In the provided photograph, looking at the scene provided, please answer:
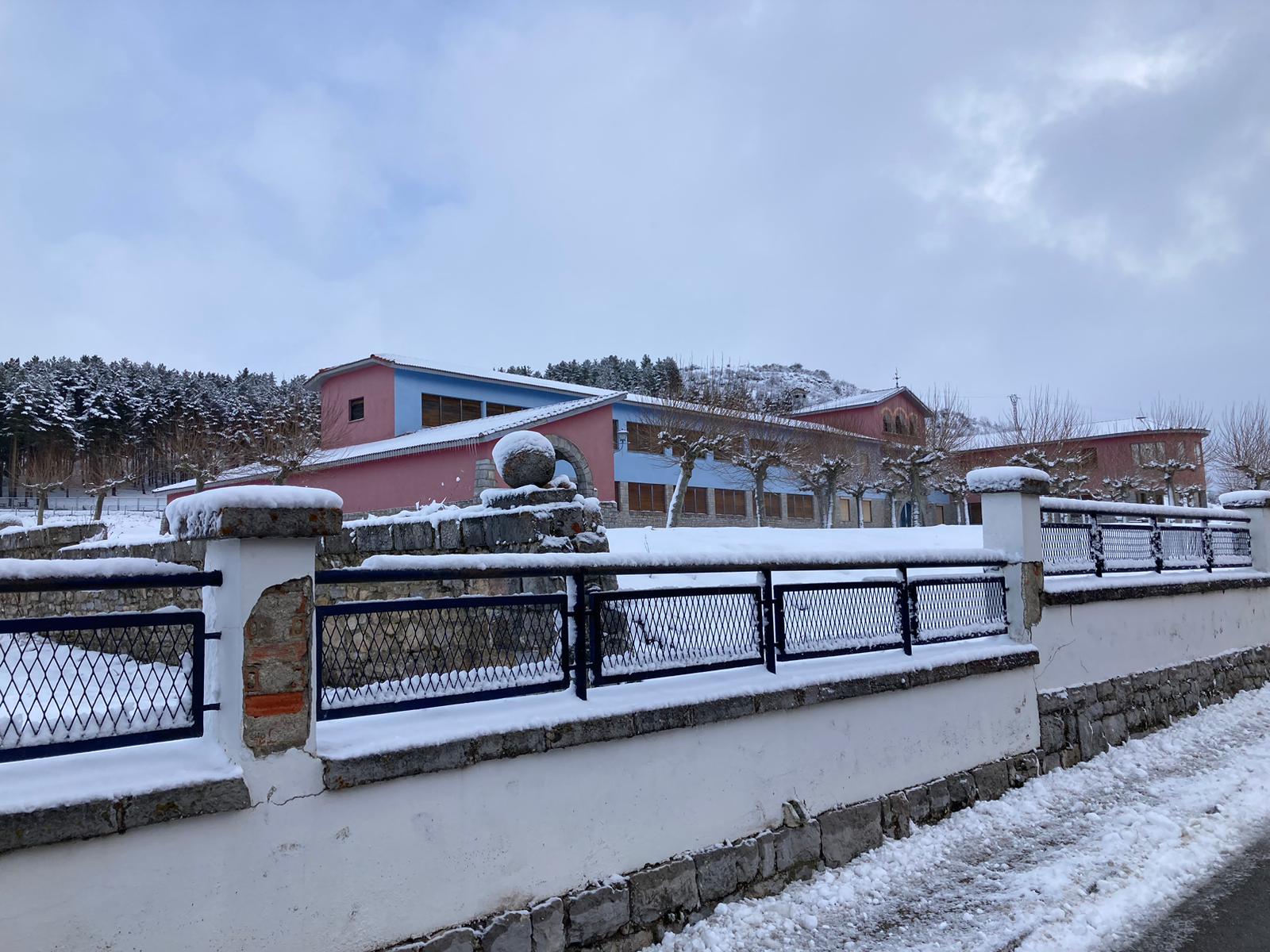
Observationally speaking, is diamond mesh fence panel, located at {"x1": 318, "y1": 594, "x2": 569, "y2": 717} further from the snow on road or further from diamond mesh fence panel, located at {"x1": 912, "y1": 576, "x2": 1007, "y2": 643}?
diamond mesh fence panel, located at {"x1": 912, "y1": 576, "x2": 1007, "y2": 643}

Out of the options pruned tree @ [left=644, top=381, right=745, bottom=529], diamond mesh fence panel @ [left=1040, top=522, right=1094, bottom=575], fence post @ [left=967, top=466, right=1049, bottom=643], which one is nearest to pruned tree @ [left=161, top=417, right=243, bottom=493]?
pruned tree @ [left=644, top=381, right=745, bottom=529]

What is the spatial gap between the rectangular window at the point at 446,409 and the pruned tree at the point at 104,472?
53.1ft

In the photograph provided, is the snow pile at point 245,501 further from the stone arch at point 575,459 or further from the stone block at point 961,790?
the stone arch at point 575,459

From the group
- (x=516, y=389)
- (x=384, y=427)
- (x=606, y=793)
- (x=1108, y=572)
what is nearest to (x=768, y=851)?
(x=606, y=793)

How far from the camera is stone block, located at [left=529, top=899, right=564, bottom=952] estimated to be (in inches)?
148

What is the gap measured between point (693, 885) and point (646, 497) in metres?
24.9

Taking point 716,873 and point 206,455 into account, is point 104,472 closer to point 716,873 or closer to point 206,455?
point 206,455

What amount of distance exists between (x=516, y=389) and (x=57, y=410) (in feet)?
110

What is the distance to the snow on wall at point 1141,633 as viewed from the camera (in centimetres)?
767

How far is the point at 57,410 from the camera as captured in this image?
159 feet

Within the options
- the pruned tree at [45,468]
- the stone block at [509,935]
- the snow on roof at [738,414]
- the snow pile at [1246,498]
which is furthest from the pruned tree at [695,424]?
the pruned tree at [45,468]

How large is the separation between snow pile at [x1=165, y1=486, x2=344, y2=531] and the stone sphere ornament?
3146 millimetres

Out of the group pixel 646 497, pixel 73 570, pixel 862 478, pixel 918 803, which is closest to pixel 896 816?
pixel 918 803

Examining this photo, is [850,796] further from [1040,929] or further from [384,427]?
[384,427]
